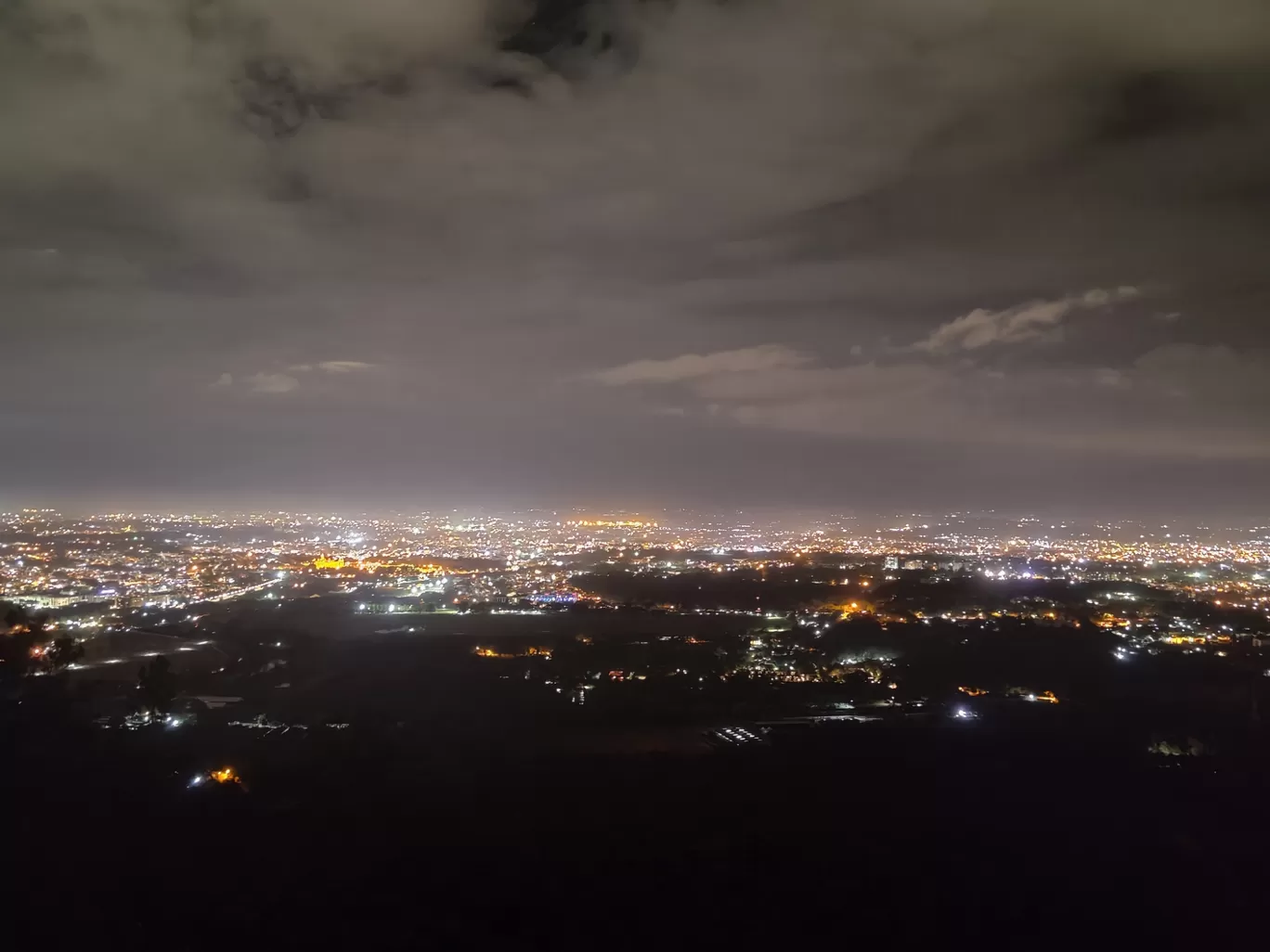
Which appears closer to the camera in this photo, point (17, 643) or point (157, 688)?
point (157, 688)

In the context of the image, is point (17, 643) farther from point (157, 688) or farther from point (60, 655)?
point (157, 688)

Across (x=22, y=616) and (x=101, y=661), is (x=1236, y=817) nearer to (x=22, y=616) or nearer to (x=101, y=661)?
(x=101, y=661)

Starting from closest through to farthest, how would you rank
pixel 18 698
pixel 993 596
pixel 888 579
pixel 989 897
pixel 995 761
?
pixel 989 897 → pixel 995 761 → pixel 18 698 → pixel 993 596 → pixel 888 579

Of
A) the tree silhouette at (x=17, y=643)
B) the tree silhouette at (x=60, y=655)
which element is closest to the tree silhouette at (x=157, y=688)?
the tree silhouette at (x=60, y=655)

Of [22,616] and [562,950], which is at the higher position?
[22,616]

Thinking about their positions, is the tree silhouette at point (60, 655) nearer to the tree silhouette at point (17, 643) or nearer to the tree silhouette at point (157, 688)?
the tree silhouette at point (17, 643)

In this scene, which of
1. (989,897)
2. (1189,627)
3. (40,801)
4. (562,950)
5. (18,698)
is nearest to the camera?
(562,950)

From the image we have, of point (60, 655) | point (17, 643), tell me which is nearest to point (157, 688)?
point (60, 655)

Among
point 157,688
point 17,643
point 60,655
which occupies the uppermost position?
point 17,643

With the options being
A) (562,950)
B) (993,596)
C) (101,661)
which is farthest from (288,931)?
(993,596)

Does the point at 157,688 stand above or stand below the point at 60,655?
below
